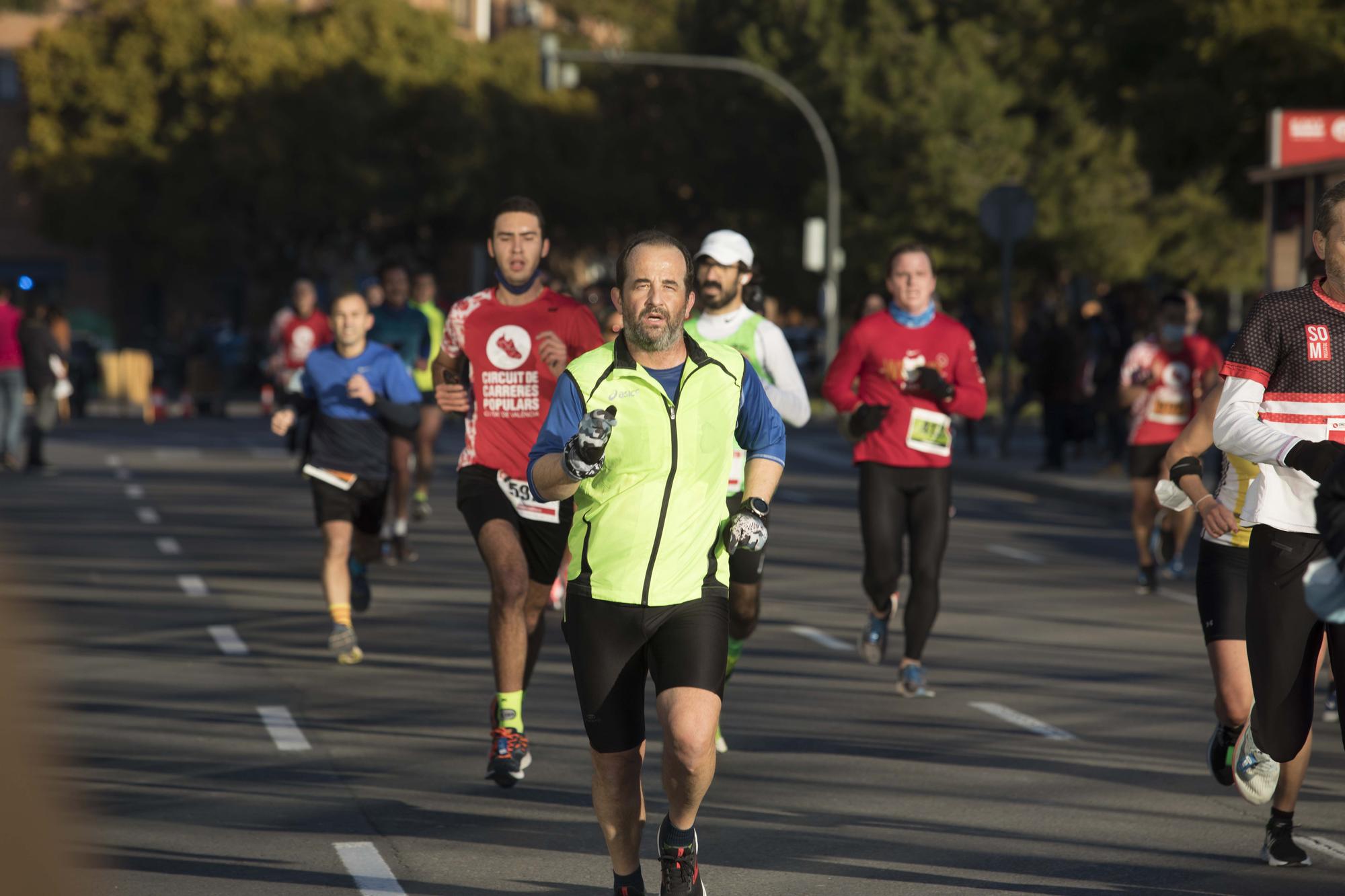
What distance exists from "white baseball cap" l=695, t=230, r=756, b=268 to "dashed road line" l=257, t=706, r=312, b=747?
2464 millimetres

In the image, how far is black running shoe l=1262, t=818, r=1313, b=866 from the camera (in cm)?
593

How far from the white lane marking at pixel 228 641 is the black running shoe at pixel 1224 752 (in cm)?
566

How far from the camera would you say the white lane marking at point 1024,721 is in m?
8.19

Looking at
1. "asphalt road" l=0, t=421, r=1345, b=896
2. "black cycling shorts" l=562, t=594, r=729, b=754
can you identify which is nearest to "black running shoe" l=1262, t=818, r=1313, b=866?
"asphalt road" l=0, t=421, r=1345, b=896

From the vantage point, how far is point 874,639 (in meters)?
9.53

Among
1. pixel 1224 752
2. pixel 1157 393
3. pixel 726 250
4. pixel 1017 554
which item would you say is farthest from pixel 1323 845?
pixel 1017 554

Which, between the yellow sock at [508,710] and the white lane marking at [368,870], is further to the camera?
the yellow sock at [508,710]

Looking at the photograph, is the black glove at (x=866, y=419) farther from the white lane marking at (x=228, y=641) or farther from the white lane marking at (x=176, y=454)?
the white lane marking at (x=176, y=454)

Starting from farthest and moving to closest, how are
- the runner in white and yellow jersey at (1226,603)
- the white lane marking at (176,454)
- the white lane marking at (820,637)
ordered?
the white lane marking at (176,454)
the white lane marking at (820,637)
the runner in white and yellow jersey at (1226,603)

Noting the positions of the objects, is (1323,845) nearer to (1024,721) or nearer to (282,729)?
(1024,721)

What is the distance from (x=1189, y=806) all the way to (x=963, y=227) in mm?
38805

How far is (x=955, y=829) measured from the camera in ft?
21.1

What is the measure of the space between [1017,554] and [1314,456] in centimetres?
1102

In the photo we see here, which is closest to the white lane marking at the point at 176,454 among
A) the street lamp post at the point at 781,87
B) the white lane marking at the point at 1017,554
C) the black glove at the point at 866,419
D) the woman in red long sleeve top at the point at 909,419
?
the street lamp post at the point at 781,87
